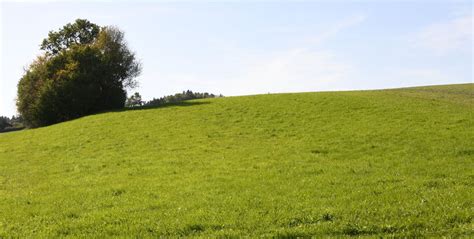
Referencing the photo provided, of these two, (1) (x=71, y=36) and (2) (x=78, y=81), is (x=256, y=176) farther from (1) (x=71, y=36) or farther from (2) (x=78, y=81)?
(1) (x=71, y=36)

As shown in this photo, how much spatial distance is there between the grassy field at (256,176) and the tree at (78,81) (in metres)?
21.6

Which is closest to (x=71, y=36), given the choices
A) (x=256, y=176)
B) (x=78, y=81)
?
(x=78, y=81)

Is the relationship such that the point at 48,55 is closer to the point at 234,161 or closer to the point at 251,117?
the point at 251,117

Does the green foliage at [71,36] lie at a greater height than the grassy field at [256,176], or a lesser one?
greater

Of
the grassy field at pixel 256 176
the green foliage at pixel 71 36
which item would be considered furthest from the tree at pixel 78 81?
the grassy field at pixel 256 176

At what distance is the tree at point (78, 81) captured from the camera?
6059cm

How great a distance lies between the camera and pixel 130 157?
2662 centimetres

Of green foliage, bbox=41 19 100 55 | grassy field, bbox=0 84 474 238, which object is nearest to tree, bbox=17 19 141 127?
green foliage, bbox=41 19 100 55

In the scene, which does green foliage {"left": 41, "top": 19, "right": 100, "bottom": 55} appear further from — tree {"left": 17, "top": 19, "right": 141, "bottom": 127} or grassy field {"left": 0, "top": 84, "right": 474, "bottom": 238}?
grassy field {"left": 0, "top": 84, "right": 474, "bottom": 238}

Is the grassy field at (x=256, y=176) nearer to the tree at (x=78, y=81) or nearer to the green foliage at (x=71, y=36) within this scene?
the tree at (x=78, y=81)

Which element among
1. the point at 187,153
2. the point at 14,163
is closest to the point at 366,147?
the point at 187,153

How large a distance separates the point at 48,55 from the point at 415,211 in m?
69.2

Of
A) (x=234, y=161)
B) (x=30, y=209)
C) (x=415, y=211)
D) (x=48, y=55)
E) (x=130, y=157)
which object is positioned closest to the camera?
(x=415, y=211)

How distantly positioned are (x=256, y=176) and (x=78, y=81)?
4765cm
